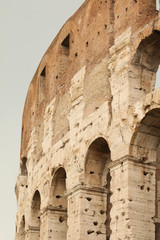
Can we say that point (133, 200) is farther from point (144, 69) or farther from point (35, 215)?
point (35, 215)

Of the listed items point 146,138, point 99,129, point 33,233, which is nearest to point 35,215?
point 33,233

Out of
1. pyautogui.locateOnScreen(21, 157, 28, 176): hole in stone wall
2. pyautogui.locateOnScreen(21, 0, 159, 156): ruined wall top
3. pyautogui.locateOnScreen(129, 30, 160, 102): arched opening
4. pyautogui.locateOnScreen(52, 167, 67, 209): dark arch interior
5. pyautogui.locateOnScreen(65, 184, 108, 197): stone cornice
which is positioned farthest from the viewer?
pyautogui.locateOnScreen(21, 157, 28, 176): hole in stone wall

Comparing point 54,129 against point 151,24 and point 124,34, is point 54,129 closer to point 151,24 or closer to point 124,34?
point 124,34

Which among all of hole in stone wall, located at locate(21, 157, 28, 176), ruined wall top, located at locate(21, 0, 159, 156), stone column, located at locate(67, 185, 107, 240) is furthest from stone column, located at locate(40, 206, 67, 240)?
hole in stone wall, located at locate(21, 157, 28, 176)

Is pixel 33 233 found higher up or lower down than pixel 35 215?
lower down

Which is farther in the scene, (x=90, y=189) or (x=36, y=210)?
(x=36, y=210)

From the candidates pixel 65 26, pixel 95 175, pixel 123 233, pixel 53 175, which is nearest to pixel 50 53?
pixel 65 26

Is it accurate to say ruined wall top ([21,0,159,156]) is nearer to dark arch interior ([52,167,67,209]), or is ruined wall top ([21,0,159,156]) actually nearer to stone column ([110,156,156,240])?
dark arch interior ([52,167,67,209])

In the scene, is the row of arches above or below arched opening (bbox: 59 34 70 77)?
below

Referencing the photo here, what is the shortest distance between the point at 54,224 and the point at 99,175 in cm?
238

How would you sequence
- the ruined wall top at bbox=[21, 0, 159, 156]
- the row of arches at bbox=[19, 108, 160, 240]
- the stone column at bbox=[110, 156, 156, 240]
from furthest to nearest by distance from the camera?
1. the ruined wall top at bbox=[21, 0, 159, 156]
2. the row of arches at bbox=[19, 108, 160, 240]
3. the stone column at bbox=[110, 156, 156, 240]

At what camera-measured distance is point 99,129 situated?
39.7 feet

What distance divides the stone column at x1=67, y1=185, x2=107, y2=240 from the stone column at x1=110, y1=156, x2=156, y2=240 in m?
1.42

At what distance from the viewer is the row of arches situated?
10922 millimetres
